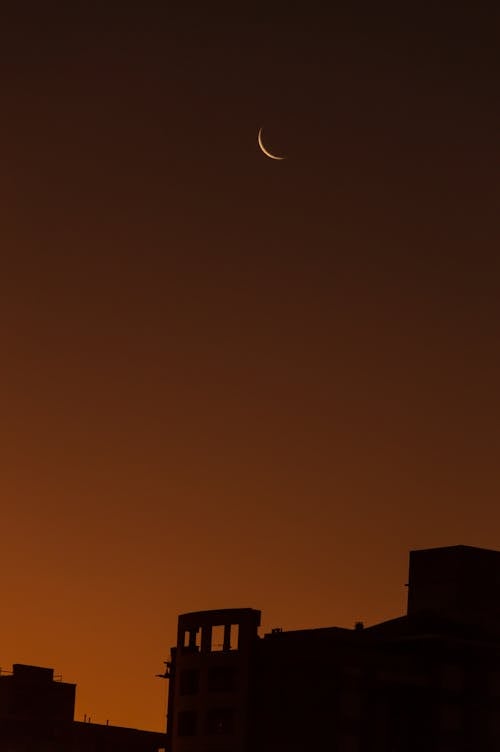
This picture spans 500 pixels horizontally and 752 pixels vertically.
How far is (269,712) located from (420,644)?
1658 cm

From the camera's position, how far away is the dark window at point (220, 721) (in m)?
198

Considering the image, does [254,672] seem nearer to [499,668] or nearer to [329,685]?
[329,685]

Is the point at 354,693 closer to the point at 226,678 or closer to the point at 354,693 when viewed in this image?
the point at 354,693

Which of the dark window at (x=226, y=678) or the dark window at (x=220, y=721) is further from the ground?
the dark window at (x=226, y=678)

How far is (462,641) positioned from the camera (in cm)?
19788

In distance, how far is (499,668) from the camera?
19988 centimetres

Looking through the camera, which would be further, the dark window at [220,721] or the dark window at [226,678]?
the dark window at [226,678]

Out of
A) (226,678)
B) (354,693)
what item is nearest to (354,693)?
(354,693)

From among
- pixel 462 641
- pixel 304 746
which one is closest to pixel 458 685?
pixel 462 641

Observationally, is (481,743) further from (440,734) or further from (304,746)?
(304,746)

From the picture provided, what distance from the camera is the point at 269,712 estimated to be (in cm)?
19538

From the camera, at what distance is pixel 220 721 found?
199 m

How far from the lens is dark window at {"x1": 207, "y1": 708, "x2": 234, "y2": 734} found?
649ft

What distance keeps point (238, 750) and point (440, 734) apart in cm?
2008
